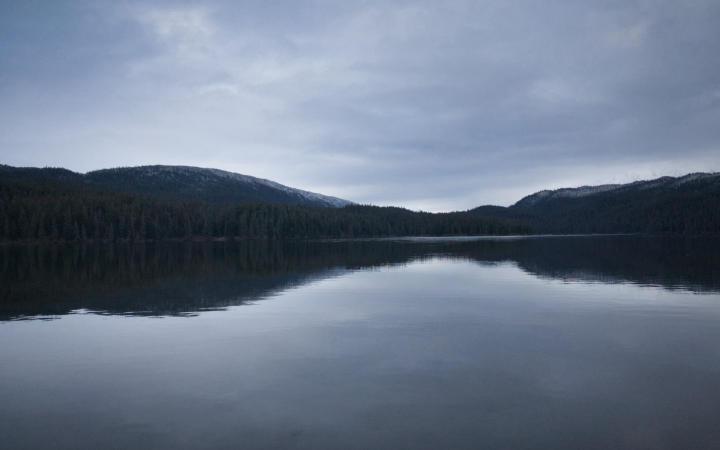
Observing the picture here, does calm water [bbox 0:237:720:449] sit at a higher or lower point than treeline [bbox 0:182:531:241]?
lower

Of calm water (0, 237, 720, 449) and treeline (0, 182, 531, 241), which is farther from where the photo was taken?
treeline (0, 182, 531, 241)

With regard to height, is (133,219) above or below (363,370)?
above

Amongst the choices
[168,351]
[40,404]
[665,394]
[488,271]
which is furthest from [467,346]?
[488,271]

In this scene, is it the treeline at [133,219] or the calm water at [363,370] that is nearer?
the calm water at [363,370]

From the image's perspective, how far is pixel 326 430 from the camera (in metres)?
9.59

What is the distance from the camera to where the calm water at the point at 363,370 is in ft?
31.2

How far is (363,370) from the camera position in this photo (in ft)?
44.4

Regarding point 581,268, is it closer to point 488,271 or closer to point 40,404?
point 488,271

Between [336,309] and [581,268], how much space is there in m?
30.8

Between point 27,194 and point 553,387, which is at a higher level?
point 27,194

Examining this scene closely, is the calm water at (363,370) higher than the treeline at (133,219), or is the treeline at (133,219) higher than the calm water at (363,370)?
the treeline at (133,219)

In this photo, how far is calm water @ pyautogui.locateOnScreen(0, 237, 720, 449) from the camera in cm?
950

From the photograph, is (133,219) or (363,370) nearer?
(363,370)

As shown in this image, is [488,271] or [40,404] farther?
[488,271]
